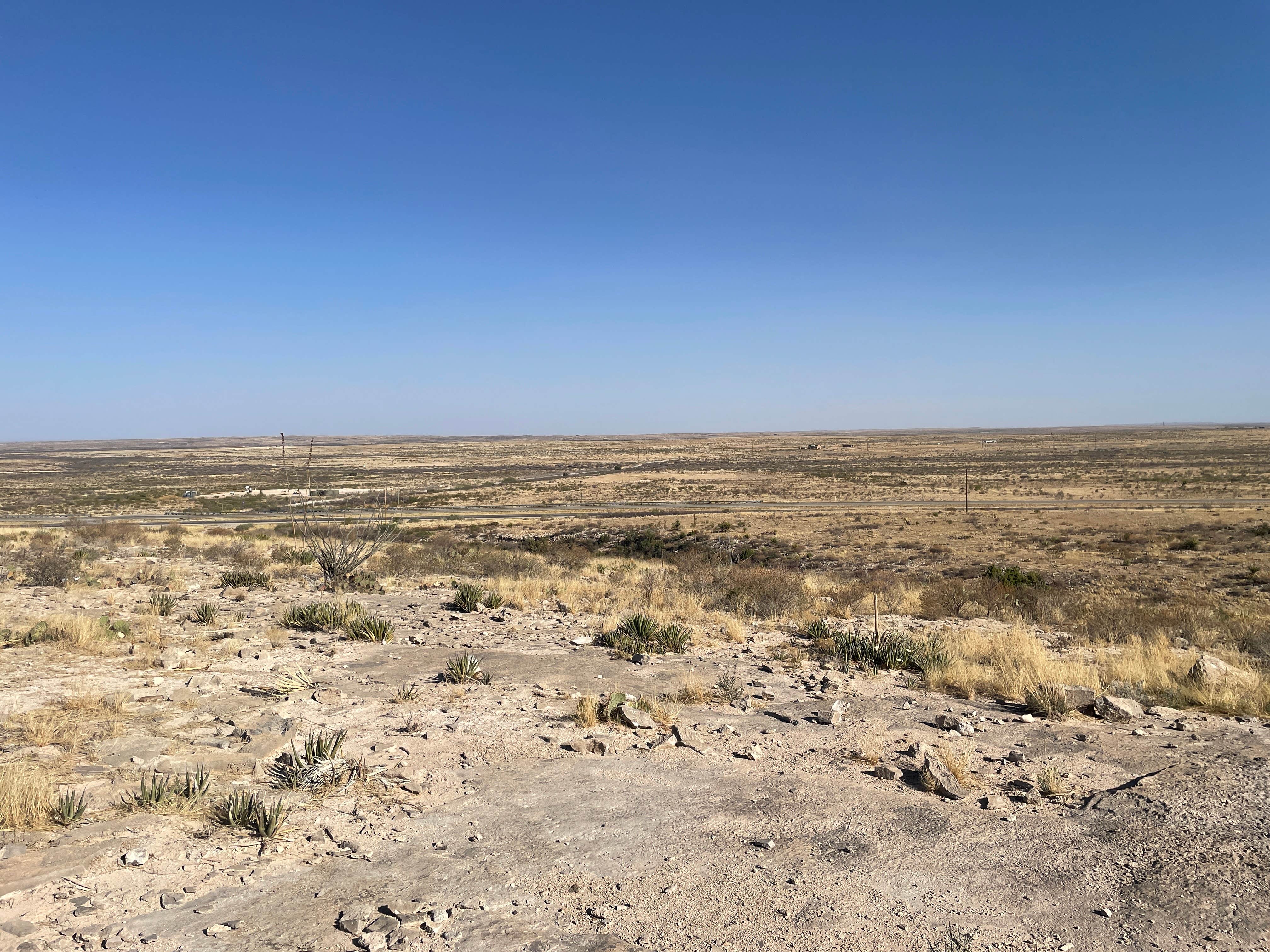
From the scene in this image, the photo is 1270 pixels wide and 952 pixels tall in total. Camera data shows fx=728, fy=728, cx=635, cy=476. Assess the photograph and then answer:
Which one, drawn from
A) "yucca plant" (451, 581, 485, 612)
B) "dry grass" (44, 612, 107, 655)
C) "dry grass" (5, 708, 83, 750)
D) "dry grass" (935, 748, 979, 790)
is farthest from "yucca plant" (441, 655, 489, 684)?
"dry grass" (935, 748, 979, 790)

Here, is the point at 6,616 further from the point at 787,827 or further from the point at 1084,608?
the point at 1084,608

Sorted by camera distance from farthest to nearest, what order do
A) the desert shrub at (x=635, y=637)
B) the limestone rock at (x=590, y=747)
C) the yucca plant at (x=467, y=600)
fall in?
1. the yucca plant at (x=467, y=600)
2. the desert shrub at (x=635, y=637)
3. the limestone rock at (x=590, y=747)

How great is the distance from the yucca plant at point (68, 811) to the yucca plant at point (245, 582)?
11.8 metres

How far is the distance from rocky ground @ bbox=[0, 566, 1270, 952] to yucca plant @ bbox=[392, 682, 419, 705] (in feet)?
0.44

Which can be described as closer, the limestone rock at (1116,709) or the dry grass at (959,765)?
the dry grass at (959,765)

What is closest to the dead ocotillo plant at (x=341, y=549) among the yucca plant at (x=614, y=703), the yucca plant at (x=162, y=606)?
the yucca plant at (x=162, y=606)

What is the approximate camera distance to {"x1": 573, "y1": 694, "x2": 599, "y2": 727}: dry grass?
7484 millimetres

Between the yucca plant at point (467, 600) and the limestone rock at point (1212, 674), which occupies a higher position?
the limestone rock at point (1212, 674)

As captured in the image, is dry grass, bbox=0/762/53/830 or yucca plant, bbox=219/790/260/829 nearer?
dry grass, bbox=0/762/53/830

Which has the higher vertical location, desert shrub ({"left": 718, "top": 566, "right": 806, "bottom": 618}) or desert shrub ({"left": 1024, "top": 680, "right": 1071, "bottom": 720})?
desert shrub ({"left": 1024, "top": 680, "right": 1071, "bottom": 720})

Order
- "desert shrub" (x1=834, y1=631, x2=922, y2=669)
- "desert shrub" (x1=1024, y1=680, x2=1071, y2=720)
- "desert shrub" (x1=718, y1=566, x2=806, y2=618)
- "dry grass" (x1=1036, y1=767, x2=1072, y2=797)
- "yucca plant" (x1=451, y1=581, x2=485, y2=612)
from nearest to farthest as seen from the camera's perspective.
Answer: "dry grass" (x1=1036, y1=767, x2=1072, y2=797) < "desert shrub" (x1=1024, y1=680, x2=1071, y2=720) < "desert shrub" (x1=834, y1=631, x2=922, y2=669) < "yucca plant" (x1=451, y1=581, x2=485, y2=612) < "desert shrub" (x1=718, y1=566, x2=806, y2=618)

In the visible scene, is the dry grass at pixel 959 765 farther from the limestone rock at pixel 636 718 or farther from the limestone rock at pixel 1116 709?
the limestone rock at pixel 636 718

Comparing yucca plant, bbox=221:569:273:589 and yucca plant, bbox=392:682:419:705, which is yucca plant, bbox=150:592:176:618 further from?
yucca plant, bbox=392:682:419:705

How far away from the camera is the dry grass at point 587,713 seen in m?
7.48
